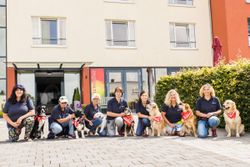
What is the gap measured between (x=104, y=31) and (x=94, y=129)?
1299cm

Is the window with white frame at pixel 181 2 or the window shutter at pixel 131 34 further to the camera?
the window with white frame at pixel 181 2

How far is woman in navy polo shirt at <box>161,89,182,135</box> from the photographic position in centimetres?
979

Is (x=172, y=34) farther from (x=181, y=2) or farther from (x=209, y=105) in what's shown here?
(x=209, y=105)

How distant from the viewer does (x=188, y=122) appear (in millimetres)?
9555

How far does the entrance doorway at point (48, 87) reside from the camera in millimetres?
21969

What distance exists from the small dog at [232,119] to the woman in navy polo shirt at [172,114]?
1.28m

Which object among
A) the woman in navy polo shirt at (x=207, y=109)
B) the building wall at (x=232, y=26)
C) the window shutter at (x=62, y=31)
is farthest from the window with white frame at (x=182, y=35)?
the woman in navy polo shirt at (x=207, y=109)

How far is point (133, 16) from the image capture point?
2309 centimetres

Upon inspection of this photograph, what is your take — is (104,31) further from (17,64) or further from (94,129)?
(94,129)

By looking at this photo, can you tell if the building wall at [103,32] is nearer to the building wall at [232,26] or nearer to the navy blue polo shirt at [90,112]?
the building wall at [232,26]

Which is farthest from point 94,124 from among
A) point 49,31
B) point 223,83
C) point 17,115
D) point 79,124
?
point 49,31

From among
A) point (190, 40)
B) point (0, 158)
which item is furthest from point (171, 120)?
point (190, 40)

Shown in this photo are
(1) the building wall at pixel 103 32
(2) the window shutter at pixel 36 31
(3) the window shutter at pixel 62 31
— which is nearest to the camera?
(1) the building wall at pixel 103 32

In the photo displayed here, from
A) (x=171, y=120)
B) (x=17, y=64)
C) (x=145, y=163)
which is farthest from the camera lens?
(x=17, y=64)
